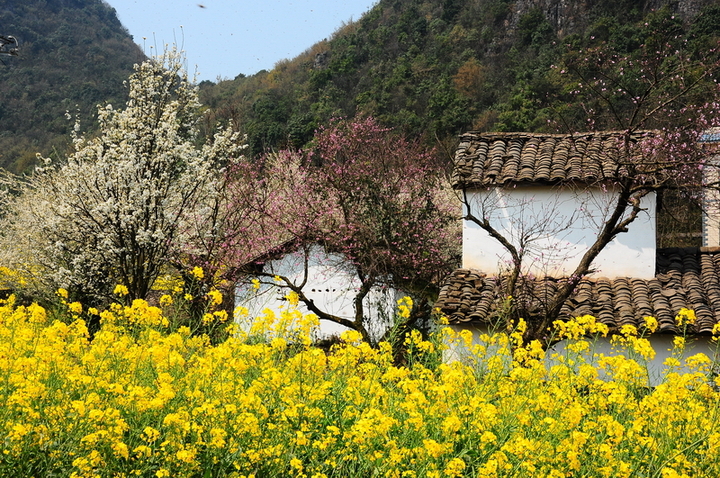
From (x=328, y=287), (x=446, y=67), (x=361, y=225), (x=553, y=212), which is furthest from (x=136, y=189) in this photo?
(x=446, y=67)

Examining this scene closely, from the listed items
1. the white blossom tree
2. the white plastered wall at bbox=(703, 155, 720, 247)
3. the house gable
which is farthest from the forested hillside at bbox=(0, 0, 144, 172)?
the white plastered wall at bbox=(703, 155, 720, 247)

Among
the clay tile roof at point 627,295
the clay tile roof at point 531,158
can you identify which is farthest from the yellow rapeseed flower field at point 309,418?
the clay tile roof at point 531,158

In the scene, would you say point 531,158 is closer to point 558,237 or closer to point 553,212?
point 553,212

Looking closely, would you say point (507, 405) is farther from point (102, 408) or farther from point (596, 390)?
point (102, 408)

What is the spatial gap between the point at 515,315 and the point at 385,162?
27.1 ft

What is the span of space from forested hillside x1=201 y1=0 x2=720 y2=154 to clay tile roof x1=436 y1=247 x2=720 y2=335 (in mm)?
13510

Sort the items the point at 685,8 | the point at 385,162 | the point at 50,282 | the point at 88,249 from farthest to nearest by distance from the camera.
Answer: the point at 685,8, the point at 385,162, the point at 50,282, the point at 88,249

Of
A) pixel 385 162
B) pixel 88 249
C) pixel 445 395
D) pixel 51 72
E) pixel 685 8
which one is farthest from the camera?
pixel 51 72

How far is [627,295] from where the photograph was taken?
13.1 metres

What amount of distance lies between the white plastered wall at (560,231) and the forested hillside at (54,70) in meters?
26.3

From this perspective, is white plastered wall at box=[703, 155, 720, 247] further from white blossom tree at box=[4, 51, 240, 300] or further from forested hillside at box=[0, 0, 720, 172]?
forested hillside at box=[0, 0, 720, 172]

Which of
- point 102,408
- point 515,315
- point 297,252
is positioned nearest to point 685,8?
point 297,252

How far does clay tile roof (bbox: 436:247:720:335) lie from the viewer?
39.6 feet

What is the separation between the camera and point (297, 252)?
17438mm
